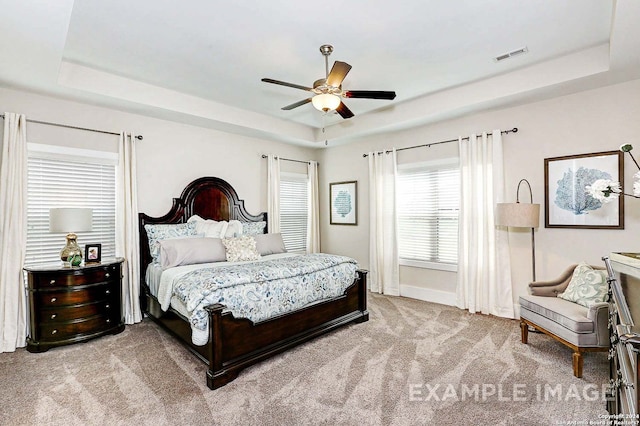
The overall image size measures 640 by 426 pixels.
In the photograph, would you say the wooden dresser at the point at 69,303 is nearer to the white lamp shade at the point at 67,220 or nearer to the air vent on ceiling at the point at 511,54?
the white lamp shade at the point at 67,220

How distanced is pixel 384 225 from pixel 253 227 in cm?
216

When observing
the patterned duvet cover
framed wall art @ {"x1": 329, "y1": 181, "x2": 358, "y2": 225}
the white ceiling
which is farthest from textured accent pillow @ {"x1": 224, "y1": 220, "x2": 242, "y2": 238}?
framed wall art @ {"x1": 329, "y1": 181, "x2": 358, "y2": 225}

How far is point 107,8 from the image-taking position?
2.42 m

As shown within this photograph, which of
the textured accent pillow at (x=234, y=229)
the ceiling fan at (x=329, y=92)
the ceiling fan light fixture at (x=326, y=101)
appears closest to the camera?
the ceiling fan at (x=329, y=92)

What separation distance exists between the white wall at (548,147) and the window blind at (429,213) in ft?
0.84

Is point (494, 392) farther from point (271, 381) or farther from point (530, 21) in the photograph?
point (530, 21)

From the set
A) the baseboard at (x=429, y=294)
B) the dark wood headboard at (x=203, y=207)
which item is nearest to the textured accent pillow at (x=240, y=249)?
the dark wood headboard at (x=203, y=207)

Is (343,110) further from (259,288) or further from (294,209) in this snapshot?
(294,209)

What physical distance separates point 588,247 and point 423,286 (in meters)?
2.13

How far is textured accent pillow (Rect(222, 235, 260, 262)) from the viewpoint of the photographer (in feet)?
13.3

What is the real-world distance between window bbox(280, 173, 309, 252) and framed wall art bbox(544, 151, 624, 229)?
387 centimetres

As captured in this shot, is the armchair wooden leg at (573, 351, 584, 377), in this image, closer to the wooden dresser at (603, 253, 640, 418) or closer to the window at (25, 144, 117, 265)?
the wooden dresser at (603, 253, 640, 418)

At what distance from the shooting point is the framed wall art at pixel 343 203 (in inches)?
230

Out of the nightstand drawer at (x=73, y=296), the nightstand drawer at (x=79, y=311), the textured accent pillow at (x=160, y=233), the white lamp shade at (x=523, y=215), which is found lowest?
the nightstand drawer at (x=79, y=311)
